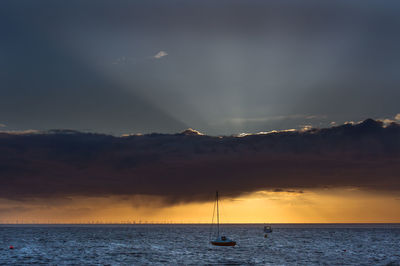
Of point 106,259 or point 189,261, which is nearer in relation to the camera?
point 189,261

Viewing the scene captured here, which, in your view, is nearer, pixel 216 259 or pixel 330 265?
pixel 330 265

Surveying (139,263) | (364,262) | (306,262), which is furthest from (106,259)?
(364,262)

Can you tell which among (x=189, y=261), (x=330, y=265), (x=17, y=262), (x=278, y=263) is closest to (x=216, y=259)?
(x=189, y=261)

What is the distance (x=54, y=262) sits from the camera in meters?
124

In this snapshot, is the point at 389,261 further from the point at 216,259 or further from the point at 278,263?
the point at 216,259

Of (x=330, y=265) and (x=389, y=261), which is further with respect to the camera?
(x=389, y=261)

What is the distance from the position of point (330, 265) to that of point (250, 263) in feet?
66.0

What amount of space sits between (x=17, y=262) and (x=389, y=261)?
9921cm

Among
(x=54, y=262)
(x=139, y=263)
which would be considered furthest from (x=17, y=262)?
(x=139, y=263)

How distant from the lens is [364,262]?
124875mm

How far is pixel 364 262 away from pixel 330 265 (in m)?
12.8

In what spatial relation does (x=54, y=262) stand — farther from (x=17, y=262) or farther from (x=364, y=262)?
(x=364, y=262)

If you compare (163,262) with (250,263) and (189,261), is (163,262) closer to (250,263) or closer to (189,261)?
(189,261)

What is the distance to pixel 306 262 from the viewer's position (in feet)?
407
